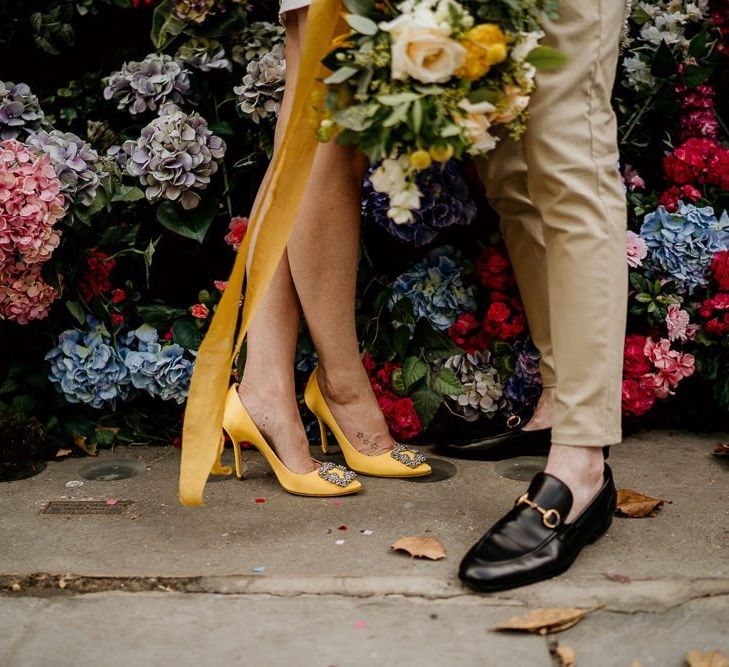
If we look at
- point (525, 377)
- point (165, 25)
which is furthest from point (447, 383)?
point (165, 25)

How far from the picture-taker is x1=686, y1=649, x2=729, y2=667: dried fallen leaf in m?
1.54

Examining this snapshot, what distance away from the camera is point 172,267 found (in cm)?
294

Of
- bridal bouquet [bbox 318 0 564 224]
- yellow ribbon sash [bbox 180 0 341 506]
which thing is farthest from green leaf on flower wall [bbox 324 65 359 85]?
yellow ribbon sash [bbox 180 0 341 506]

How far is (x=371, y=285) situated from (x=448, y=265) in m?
0.24

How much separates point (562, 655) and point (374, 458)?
915 millimetres

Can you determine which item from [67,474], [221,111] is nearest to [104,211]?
[221,111]

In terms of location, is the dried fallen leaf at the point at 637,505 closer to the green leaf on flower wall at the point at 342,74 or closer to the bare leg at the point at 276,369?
the bare leg at the point at 276,369

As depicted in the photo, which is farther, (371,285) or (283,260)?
(371,285)

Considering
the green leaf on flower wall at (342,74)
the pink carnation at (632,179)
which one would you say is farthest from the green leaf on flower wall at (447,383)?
the green leaf on flower wall at (342,74)

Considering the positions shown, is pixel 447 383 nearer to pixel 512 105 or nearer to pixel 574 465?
pixel 574 465

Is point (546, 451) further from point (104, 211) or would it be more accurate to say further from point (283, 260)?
point (104, 211)

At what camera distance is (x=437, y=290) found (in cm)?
276

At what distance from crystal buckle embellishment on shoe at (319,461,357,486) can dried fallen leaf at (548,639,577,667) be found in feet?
2.50

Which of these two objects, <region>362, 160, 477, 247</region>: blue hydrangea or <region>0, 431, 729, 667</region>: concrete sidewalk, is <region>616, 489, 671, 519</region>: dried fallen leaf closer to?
<region>0, 431, 729, 667</region>: concrete sidewalk
